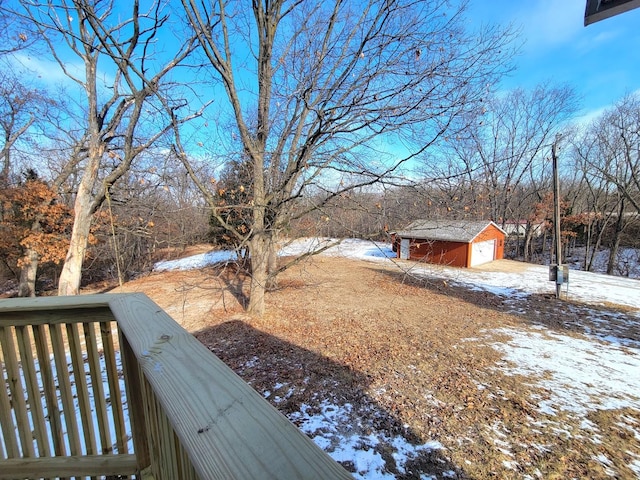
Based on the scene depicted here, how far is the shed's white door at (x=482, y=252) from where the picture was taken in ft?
54.3

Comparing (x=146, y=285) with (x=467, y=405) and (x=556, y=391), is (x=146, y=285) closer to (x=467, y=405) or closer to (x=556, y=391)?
(x=467, y=405)

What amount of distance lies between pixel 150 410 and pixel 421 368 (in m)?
4.24

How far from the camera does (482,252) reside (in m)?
17.4

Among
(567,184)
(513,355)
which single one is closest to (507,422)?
(513,355)

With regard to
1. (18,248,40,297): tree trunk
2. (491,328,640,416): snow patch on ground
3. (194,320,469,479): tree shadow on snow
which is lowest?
(491,328,640,416): snow patch on ground

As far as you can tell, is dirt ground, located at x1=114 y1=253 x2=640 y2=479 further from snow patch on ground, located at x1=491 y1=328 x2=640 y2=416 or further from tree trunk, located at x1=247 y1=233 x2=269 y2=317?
tree trunk, located at x1=247 y1=233 x2=269 y2=317

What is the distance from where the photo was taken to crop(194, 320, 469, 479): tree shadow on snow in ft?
8.64

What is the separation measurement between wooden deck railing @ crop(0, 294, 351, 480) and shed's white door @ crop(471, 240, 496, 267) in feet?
58.3

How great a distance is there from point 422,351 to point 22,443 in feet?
16.1

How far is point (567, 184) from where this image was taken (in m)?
27.7

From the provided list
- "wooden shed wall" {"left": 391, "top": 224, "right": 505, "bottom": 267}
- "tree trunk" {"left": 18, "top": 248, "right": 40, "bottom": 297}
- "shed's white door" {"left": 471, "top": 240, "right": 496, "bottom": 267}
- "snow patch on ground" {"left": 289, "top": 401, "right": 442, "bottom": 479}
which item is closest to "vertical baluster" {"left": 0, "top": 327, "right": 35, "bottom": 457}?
"snow patch on ground" {"left": 289, "top": 401, "right": 442, "bottom": 479}

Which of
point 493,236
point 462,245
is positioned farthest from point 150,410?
point 493,236

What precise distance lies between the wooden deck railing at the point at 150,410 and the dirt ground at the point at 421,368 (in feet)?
6.75

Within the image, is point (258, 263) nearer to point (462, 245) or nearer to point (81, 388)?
point (81, 388)
